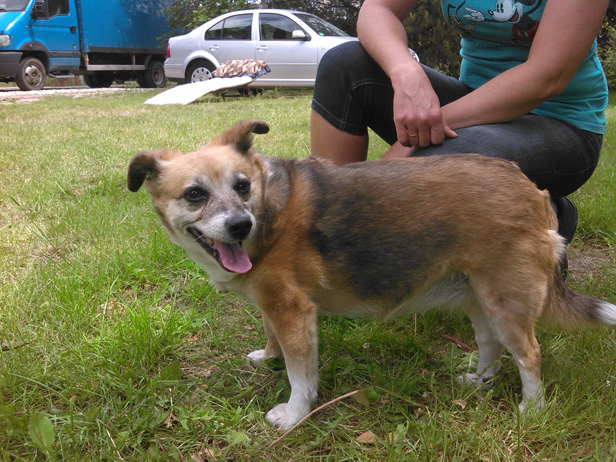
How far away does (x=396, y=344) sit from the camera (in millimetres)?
2320

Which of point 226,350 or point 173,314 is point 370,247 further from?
point 173,314

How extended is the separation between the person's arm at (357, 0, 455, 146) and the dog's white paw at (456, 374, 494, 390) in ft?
3.27

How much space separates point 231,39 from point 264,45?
1027 mm

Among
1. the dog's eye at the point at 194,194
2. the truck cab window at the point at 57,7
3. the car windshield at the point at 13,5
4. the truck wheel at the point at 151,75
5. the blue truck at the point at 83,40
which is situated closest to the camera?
the dog's eye at the point at 194,194

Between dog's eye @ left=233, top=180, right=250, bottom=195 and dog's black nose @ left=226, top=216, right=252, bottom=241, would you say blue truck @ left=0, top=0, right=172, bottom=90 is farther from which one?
dog's black nose @ left=226, top=216, right=252, bottom=241

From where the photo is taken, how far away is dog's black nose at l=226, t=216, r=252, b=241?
1876 mm

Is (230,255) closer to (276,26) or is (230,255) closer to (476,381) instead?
(476,381)

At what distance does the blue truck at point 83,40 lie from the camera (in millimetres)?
14484

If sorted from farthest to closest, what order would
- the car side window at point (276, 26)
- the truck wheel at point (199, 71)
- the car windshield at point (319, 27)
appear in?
the truck wheel at point (199, 71)
the car side window at point (276, 26)
the car windshield at point (319, 27)

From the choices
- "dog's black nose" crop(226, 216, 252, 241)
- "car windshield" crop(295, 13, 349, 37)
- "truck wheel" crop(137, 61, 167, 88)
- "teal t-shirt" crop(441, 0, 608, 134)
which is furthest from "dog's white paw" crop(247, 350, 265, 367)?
"truck wheel" crop(137, 61, 167, 88)

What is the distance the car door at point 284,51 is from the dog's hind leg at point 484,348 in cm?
1119

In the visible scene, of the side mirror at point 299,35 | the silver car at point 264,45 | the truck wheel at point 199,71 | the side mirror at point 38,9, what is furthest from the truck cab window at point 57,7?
the side mirror at point 299,35

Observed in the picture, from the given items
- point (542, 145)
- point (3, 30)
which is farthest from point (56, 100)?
point (542, 145)

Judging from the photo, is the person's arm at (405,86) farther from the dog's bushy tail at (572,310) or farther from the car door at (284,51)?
the car door at (284,51)
